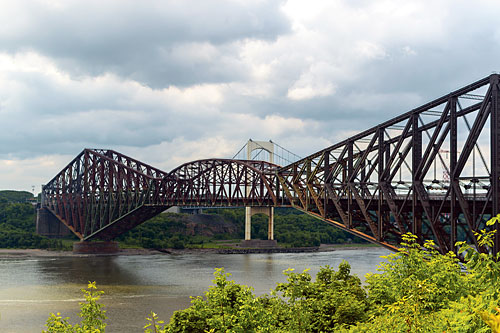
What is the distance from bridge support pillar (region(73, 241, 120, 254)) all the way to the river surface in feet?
17.6

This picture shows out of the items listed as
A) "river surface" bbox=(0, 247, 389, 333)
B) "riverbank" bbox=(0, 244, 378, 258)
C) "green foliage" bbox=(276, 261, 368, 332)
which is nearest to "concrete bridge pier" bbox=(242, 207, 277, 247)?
"riverbank" bbox=(0, 244, 378, 258)

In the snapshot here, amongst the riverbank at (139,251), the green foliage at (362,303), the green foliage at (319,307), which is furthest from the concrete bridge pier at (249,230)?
the green foliage at (319,307)

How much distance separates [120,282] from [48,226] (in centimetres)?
7353

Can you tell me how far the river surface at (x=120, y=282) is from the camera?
4962cm

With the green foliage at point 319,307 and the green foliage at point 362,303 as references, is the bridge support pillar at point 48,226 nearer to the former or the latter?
the green foliage at point 362,303

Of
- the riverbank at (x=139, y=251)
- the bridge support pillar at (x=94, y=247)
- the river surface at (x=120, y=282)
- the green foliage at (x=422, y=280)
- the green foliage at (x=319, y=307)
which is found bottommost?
the river surface at (x=120, y=282)

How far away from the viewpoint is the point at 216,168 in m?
100

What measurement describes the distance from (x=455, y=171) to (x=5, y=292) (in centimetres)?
5111

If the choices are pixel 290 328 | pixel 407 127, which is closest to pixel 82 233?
pixel 407 127

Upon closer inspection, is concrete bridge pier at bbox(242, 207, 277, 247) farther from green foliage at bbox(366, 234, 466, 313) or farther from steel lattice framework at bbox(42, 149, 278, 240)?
green foliage at bbox(366, 234, 466, 313)

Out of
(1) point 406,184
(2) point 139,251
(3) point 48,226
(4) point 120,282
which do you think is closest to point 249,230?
(2) point 139,251

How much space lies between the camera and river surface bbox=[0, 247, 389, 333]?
163ft

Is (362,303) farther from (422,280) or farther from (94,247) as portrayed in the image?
(94,247)

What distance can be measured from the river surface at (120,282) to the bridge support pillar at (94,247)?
5363 millimetres
